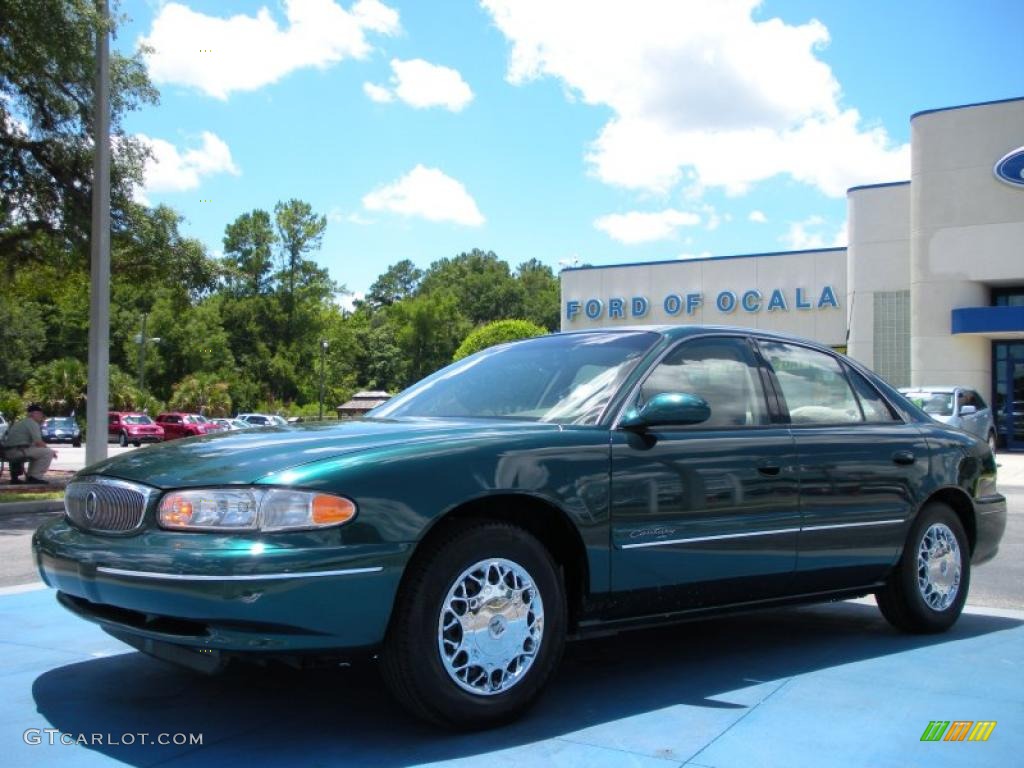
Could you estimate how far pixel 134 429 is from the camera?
1763 inches

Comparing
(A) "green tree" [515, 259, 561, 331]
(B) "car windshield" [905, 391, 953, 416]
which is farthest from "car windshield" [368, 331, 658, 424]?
(A) "green tree" [515, 259, 561, 331]

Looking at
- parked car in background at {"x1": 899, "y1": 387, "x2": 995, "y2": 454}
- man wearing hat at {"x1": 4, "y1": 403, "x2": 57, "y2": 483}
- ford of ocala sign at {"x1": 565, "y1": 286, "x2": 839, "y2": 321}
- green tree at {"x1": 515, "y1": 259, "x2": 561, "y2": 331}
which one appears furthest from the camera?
green tree at {"x1": 515, "y1": 259, "x2": 561, "y2": 331}

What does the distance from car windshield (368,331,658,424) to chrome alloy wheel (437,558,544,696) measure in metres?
0.83

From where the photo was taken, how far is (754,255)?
38125 mm

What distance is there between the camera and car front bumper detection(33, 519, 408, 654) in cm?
324

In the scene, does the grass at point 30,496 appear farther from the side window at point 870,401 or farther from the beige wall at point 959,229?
the beige wall at point 959,229

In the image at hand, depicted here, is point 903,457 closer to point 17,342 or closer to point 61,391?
point 61,391

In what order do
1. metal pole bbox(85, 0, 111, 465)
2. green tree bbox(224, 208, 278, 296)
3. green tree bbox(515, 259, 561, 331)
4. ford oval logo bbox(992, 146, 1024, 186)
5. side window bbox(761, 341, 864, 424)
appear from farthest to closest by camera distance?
green tree bbox(515, 259, 561, 331) → green tree bbox(224, 208, 278, 296) → ford oval logo bbox(992, 146, 1024, 186) → metal pole bbox(85, 0, 111, 465) → side window bbox(761, 341, 864, 424)

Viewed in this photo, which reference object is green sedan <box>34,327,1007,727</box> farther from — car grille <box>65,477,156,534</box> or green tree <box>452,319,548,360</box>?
green tree <box>452,319,548,360</box>

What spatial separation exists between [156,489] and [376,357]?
324 ft

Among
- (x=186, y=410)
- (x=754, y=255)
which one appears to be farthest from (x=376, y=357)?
(x=754, y=255)

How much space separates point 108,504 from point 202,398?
200ft

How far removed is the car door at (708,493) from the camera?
4.12 m

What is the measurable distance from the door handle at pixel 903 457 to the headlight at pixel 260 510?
10.2 ft
